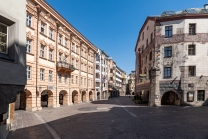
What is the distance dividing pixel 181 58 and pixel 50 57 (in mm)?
20038

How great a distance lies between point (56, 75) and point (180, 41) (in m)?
20.1

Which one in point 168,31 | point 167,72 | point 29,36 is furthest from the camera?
point 168,31

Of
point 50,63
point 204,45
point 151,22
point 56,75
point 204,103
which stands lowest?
point 204,103

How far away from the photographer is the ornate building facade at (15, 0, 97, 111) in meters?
18.7

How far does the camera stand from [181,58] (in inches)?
918

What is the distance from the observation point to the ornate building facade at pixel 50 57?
18734mm

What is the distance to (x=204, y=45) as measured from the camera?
23.1 metres

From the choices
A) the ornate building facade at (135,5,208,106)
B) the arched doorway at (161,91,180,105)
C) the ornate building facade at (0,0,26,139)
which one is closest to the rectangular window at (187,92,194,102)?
the ornate building facade at (135,5,208,106)

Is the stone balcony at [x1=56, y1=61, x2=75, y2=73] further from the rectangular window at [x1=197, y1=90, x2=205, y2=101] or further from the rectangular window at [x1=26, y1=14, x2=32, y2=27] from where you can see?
the rectangular window at [x1=197, y1=90, x2=205, y2=101]

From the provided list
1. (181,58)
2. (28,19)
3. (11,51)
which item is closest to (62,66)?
(28,19)

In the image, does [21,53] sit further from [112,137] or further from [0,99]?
[112,137]

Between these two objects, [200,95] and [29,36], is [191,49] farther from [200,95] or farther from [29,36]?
[29,36]

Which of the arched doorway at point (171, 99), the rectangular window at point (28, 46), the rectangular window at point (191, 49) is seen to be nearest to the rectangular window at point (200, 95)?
the arched doorway at point (171, 99)

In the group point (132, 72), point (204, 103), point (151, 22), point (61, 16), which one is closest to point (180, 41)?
point (151, 22)
